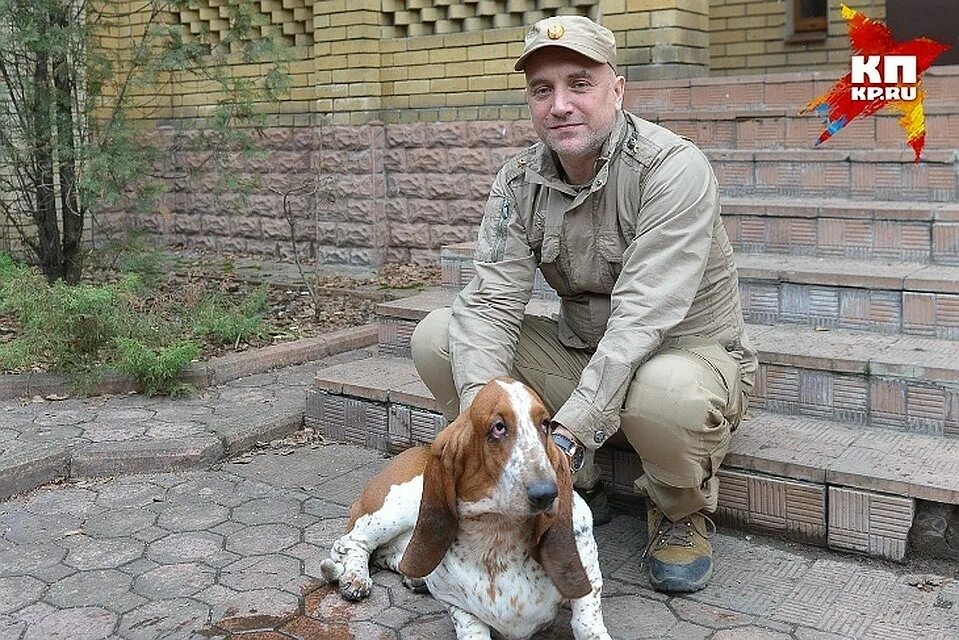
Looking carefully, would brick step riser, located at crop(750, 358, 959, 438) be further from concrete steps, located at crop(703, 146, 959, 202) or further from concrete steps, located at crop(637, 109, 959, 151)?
concrete steps, located at crop(637, 109, 959, 151)

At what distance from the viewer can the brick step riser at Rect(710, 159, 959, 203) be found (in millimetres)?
5777

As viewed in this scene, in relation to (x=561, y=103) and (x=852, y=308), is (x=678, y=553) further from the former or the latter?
(x=852, y=308)

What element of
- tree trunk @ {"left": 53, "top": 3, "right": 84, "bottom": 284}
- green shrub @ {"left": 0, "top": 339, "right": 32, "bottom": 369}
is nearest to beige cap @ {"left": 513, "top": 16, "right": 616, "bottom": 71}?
green shrub @ {"left": 0, "top": 339, "right": 32, "bottom": 369}

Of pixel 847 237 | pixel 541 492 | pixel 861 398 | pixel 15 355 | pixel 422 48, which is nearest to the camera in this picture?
pixel 541 492

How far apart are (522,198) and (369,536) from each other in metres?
1.31

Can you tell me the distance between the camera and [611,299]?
3723 millimetres

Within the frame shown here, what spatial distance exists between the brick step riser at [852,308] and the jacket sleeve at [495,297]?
3.14 ft

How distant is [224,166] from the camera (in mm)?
9445

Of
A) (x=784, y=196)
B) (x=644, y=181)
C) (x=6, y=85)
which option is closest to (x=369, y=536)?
(x=644, y=181)

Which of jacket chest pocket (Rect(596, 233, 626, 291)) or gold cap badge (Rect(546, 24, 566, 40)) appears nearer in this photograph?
gold cap badge (Rect(546, 24, 566, 40))

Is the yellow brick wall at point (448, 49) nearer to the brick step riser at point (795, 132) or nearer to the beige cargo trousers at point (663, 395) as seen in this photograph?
the brick step riser at point (795, 132)

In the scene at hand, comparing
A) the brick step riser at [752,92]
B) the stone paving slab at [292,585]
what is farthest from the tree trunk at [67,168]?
the brick step riser at [752,92]

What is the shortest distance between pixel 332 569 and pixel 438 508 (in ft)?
3.06

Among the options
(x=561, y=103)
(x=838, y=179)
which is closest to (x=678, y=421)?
(x=561, y=103)
